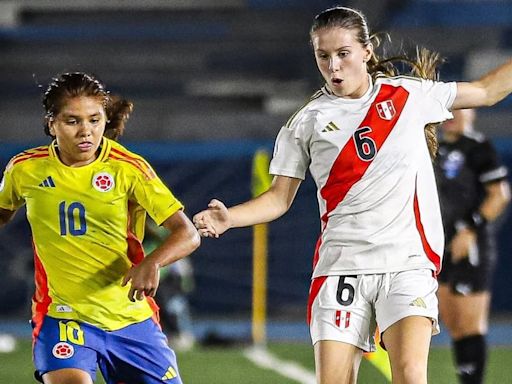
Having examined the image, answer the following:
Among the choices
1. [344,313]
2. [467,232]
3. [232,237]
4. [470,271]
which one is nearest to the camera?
[344,313]

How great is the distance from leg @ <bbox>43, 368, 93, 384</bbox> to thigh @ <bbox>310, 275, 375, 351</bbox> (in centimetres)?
96

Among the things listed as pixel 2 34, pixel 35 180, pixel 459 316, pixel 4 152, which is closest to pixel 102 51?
pixel 2 34

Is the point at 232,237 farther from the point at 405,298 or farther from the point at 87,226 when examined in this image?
the point at 405,298

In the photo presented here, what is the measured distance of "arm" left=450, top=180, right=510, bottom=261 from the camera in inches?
314

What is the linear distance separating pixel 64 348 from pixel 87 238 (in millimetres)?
470

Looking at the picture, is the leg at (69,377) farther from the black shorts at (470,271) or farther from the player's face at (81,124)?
the black shorts at (470,271)

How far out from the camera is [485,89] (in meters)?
5.25

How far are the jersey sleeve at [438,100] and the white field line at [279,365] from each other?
4.39 m

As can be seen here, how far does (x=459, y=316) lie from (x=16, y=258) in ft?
30.8

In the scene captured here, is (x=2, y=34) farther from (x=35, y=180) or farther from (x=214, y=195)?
(x=35, y=180)

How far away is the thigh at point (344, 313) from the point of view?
16.3 feet

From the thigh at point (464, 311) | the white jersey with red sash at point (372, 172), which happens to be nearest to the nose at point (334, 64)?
the white jersey with red sash at point (372, 172)

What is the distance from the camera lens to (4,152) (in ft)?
53.4

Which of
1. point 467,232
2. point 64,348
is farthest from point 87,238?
point 467,232
